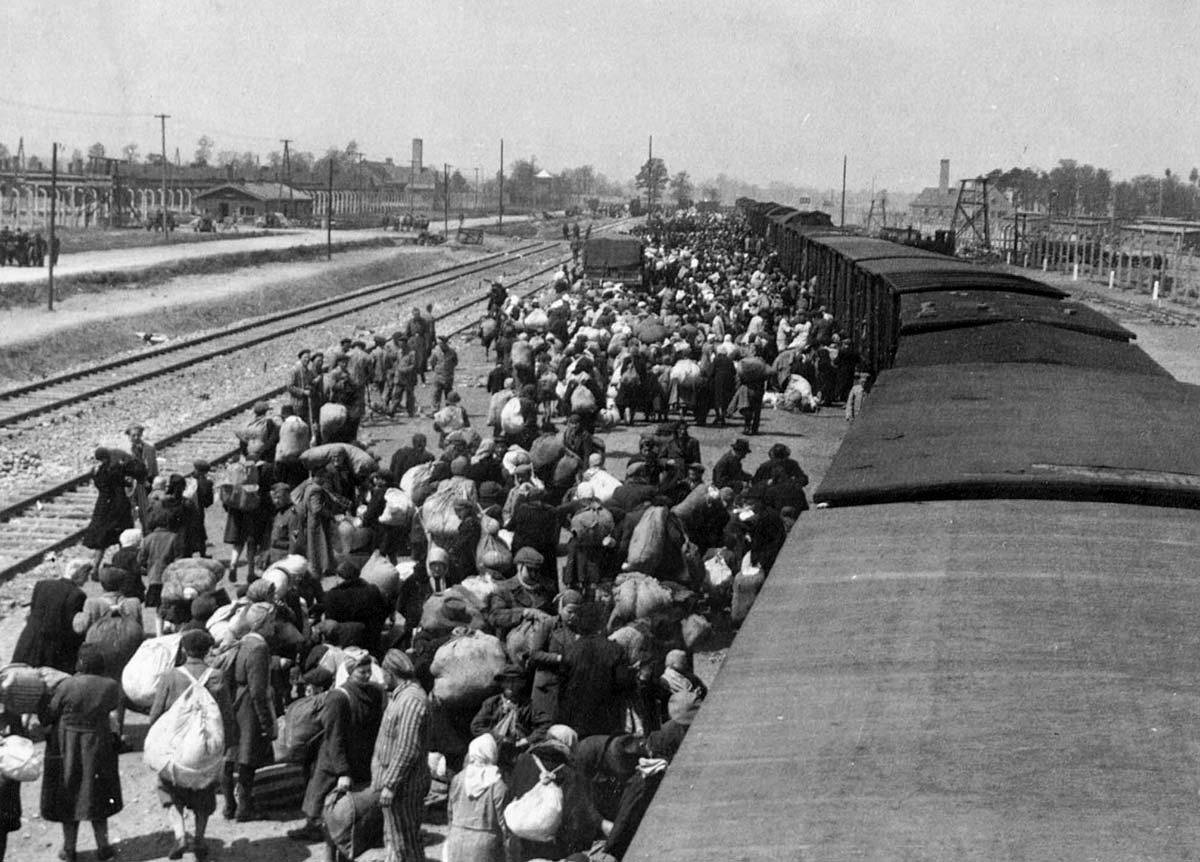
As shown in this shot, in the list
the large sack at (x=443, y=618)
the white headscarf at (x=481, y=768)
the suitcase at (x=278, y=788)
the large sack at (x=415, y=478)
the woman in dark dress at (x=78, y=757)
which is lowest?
the suitcase at (x=278, y=788)

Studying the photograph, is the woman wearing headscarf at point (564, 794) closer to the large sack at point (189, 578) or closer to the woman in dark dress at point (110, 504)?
the large sack at point (189, 578)

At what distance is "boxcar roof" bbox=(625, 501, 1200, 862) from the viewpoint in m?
3.57

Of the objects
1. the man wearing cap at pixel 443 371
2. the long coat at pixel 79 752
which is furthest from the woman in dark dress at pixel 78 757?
the man wearing cap at pixel 443 371

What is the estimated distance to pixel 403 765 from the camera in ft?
23.0

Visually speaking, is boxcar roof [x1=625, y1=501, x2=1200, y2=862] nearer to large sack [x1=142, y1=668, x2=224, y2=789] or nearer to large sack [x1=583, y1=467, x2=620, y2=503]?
large sack [x1=142, y1=668, x2=224, y2=789]

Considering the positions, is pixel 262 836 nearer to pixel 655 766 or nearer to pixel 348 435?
pixel 655 766

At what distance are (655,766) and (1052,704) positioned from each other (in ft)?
8.64

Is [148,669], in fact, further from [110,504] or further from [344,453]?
[110,504]

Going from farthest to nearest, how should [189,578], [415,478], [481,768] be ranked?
[415,478] → [189,578] → [481,768]

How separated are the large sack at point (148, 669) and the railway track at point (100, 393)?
5533 mm

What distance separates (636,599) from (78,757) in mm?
3494

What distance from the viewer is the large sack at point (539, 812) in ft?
21.2

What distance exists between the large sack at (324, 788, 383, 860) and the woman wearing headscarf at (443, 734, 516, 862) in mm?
A: 771

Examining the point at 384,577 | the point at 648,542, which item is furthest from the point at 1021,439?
the point at 384,577
